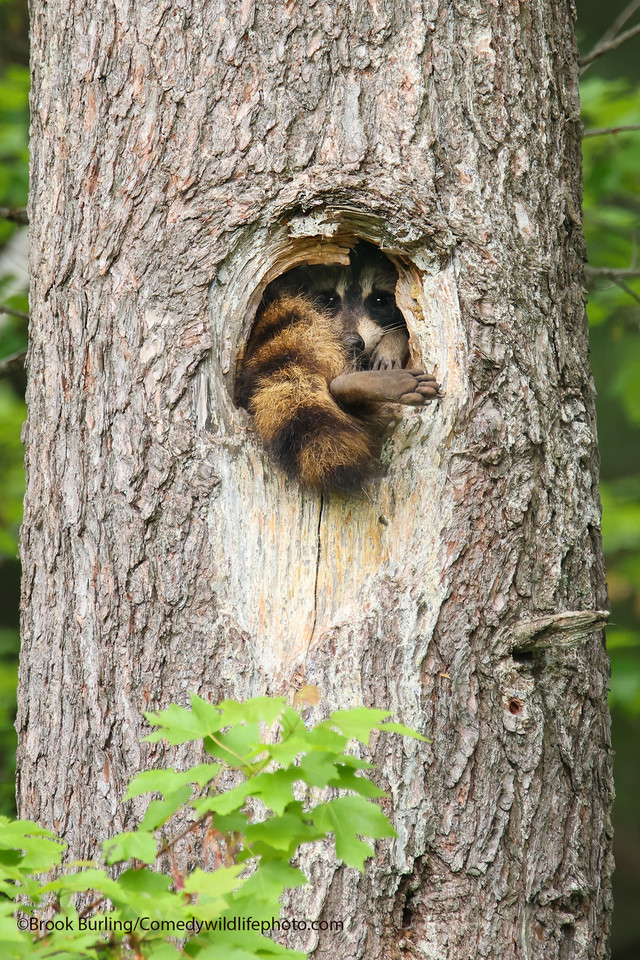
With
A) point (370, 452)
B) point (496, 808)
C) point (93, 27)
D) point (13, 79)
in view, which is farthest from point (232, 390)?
point (13, 79)

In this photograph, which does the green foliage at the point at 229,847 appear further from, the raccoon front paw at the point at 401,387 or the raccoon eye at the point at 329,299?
the raccoon eye at the point at 329,299

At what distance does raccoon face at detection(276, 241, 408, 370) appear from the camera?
2604mm

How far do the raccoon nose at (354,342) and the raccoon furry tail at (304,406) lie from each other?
0.44 feet

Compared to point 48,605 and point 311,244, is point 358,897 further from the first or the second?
point 311,244

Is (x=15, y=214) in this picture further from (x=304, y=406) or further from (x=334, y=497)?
(x=334, y=497)

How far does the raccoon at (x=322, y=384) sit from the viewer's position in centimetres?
206

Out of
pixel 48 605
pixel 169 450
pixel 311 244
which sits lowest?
pixel 48 605

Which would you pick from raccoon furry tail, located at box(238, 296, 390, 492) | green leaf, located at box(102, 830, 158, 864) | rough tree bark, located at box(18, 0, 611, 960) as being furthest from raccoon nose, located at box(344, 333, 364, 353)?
green leaf, located at box(102, 830, 158, 864)

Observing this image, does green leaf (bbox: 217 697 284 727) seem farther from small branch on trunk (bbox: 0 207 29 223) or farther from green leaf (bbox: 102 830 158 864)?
small branch on trunk (bbox: 0 207 29 223)

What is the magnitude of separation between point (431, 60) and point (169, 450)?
1.06 metres

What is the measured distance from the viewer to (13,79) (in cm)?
460

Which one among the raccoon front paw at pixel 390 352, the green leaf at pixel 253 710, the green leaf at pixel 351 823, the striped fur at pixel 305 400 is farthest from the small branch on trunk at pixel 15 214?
the green leaf at pixel 351 823

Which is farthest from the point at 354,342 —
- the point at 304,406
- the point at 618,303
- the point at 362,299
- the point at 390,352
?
the point at 618,303

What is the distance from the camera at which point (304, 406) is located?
2193 mm
